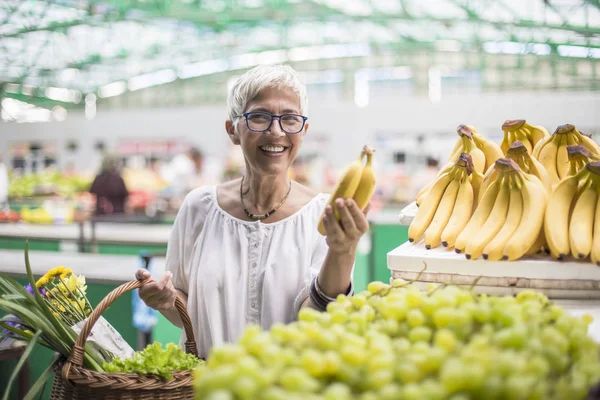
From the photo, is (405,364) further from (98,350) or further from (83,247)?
(83,247)

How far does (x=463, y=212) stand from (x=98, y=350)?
44.9 inches

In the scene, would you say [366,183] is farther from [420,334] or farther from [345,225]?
[420,334]

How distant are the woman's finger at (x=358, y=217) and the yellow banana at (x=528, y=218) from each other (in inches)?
18.0

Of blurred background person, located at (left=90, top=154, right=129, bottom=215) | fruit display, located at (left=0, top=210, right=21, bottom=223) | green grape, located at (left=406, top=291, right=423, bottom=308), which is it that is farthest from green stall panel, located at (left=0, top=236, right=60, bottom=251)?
green grape, located at (left=406, top=291, right=423, bottom=308)

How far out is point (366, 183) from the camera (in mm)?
1424

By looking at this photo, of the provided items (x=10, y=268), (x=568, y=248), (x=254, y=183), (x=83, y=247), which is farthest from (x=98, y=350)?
(x=83, y=247)

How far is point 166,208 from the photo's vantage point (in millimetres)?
8891

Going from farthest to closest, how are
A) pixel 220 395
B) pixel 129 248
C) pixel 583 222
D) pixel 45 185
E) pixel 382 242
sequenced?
pixel 45 185 < pixel 382 242 < pixel 129 248 < pixel 583 222 < pixel 220 395

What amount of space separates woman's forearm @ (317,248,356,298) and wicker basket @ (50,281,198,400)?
410 mm

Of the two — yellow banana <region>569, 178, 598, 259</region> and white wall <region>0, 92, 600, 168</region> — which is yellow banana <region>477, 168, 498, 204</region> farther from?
white wall <region>0, 92, 600, 168</region>

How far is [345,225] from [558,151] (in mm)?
956

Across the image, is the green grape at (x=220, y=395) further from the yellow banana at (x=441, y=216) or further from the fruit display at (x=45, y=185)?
the fruit display at (x=45, y=185)

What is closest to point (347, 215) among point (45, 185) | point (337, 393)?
point (337, 393)

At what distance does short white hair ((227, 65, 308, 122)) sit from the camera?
179 cm
